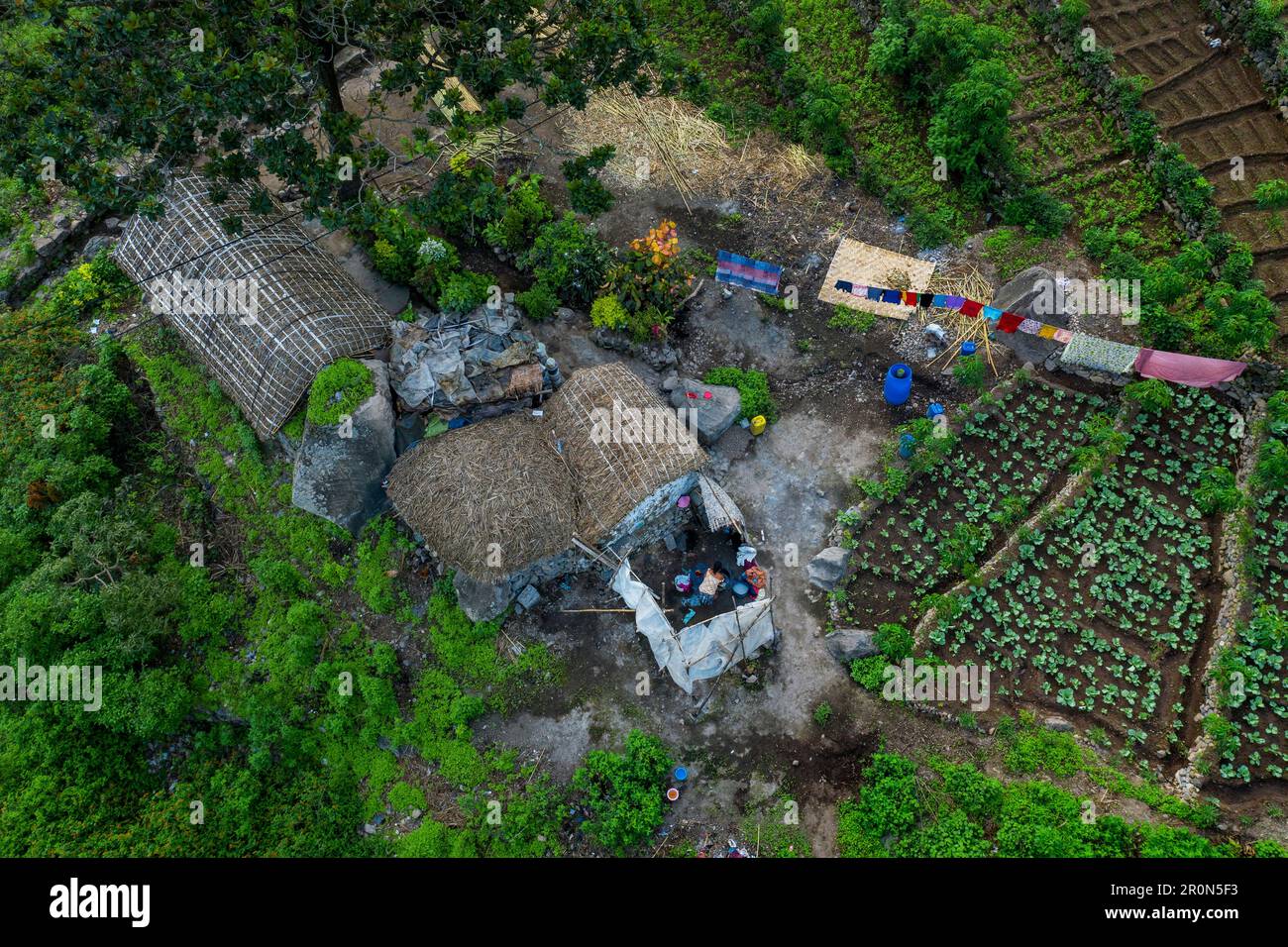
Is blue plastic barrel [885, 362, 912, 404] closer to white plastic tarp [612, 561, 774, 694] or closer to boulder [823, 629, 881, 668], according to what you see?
boulder [823, 629, 881, 668]

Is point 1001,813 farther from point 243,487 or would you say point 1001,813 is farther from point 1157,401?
point 243,487

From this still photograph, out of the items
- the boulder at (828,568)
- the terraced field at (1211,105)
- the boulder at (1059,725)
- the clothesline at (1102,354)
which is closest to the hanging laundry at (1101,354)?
the clothesline at (1102,354)

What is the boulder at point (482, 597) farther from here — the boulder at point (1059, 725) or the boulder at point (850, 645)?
the boulder at point (1059, 725)

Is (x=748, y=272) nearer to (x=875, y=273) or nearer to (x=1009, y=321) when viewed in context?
(x=875, y=273)

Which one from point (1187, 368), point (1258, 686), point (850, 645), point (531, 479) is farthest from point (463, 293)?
point (1258, 686)

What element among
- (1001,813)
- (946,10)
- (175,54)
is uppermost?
(946,10)

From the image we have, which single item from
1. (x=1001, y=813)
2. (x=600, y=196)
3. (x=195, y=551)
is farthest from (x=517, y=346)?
(x=1001, y=813)
